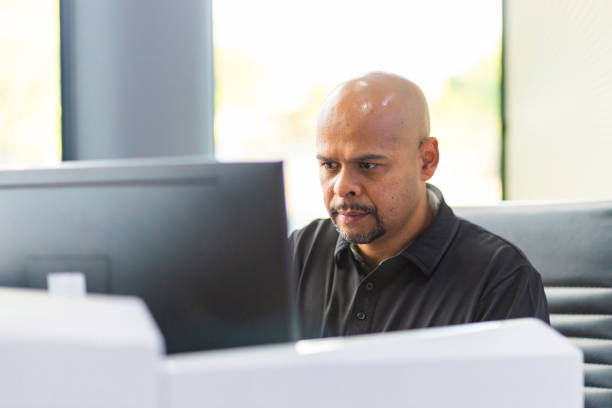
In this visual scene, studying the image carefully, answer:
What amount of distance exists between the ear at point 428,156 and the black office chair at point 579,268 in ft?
0.77

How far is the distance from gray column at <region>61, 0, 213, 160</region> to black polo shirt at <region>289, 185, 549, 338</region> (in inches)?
48.0

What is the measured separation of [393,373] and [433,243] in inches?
38.7

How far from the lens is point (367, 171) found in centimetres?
153

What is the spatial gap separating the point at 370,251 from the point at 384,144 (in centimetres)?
27

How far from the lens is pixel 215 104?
269 cm

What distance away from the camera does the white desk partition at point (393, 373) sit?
18.4 inches

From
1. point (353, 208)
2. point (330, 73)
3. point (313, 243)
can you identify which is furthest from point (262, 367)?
point (330, 73)

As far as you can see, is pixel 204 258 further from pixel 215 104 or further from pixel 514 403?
pixel 215 104

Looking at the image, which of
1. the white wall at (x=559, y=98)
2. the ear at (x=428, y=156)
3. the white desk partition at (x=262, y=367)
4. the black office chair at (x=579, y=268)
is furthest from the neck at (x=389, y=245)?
the white desk partition at (x=262, y=367)

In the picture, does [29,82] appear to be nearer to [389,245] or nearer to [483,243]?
[389,245]

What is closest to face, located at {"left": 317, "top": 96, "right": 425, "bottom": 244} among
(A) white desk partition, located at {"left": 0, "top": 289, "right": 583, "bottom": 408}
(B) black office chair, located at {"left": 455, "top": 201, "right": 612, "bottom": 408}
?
(B) black office chair, located at {"left": 455, "top": 201, "right": 612, "bottom": 408}

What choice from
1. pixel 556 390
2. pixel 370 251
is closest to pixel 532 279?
pixel 370 251

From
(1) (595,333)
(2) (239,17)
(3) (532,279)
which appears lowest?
(1) (595,333)

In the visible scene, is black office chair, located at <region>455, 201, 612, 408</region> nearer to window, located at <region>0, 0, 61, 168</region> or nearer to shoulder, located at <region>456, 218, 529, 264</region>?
shoulder, located at <region>456, 218, 529, 264</region>
